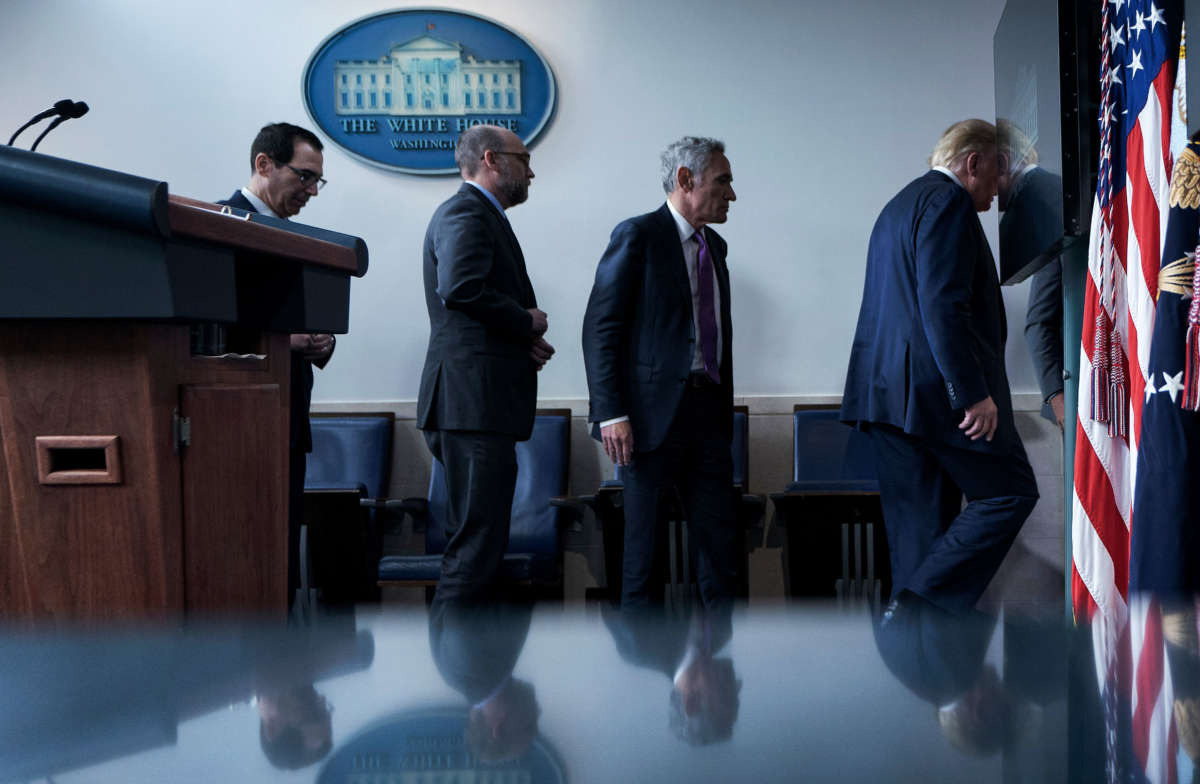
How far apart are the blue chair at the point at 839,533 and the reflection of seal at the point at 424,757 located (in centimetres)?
358

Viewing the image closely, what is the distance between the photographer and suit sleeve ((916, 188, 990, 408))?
2557 mm

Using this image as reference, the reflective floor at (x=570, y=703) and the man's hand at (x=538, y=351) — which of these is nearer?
the reflective floor at (x=570, y=703)

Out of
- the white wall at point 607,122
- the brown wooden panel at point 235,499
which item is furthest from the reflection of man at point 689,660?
the white wall at point 607,122

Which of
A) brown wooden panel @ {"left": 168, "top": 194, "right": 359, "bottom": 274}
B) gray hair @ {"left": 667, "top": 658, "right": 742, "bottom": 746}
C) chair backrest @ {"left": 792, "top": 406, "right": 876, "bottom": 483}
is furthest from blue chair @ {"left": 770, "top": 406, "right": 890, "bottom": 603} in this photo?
gray hair @ {"left": 667, "top": 658, "right": 742, "bottom": 746}

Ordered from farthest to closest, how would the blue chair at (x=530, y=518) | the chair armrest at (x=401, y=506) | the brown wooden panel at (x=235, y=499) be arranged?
Answer: the chair armrest at (x=401, y=506)
the blue chair at (x=530, y=518)
the brown wooden panel at (x=235, y=499)

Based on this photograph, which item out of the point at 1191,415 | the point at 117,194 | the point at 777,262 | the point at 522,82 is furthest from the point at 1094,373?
the point at 522,82

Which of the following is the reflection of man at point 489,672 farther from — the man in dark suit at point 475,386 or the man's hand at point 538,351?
the man's hand at point 538,351

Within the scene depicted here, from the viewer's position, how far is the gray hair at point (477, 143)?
3084mm

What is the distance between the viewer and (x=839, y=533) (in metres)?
3.94

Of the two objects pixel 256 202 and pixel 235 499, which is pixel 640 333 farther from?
pixel 235 499

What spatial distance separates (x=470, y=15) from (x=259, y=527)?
3.86 metres

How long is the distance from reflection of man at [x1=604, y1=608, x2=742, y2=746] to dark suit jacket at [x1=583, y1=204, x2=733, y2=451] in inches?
94.5

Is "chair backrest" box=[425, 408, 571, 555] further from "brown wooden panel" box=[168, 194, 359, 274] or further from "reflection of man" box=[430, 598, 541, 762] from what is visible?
"reflection of man" box=[430, 598, 541, 762]

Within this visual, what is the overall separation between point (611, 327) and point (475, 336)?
39 centimetres
